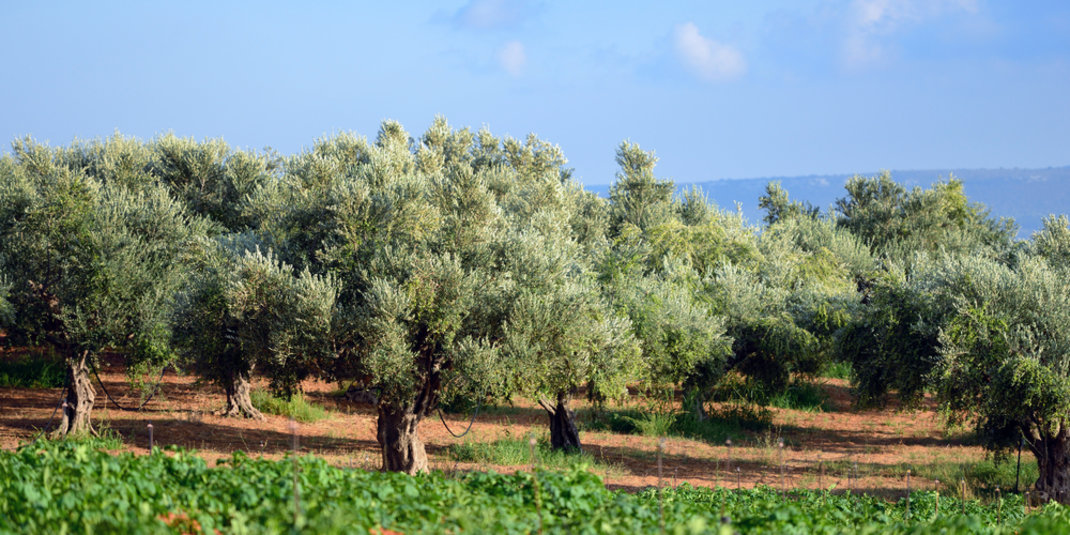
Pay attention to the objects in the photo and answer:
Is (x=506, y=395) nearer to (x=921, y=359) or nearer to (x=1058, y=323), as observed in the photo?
(x=921, y=359)

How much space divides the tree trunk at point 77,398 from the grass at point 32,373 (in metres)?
7.94

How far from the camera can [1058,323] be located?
19.2m

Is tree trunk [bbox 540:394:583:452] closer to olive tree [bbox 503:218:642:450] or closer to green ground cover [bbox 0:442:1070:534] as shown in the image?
olive tree [bbox 503:218:642:450]

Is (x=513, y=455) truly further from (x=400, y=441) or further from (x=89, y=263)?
(x=89, y=263)

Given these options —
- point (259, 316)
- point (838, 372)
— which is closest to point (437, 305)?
point (259, 316)

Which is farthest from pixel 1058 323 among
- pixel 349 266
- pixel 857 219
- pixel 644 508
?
pixel 857 219

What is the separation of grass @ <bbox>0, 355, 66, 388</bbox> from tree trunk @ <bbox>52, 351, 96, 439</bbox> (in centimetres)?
794

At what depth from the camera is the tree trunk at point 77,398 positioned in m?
22.3

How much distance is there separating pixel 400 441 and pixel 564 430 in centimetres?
771

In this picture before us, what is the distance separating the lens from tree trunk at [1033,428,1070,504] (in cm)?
1984

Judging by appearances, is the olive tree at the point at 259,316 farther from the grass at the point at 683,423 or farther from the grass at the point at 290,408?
the grass at the point at 683,423

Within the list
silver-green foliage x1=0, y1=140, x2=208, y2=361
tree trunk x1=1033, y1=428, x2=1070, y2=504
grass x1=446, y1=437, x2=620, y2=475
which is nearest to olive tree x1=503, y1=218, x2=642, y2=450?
grass x1=446, y1=437, x2=620, y2=475

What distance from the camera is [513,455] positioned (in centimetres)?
2286

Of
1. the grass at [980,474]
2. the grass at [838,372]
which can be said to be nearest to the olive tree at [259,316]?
the grass at [980,474]
